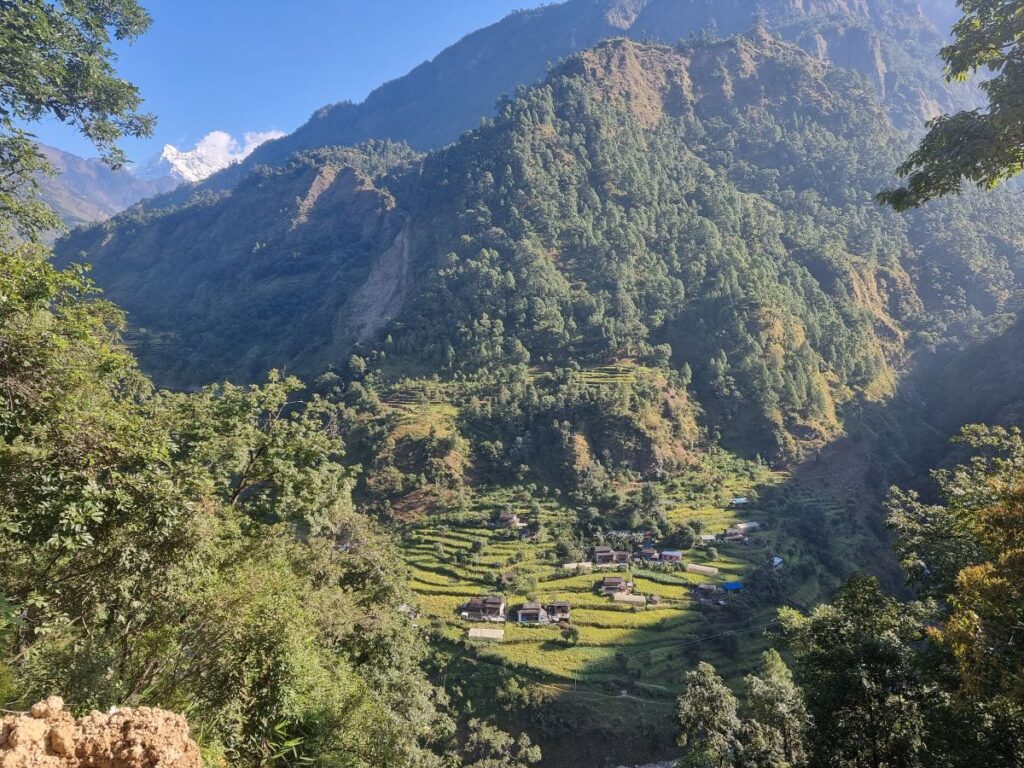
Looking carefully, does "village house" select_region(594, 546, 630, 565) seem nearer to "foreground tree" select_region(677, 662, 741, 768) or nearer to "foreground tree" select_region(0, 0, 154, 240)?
"foreground tree" select_region(677, 662, 741, 768)

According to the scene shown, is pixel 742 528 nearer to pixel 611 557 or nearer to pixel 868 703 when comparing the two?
pixel 611 557

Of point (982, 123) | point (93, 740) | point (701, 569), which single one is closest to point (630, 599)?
point (701, 569)

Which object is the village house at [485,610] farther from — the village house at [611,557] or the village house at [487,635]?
the village house at [611,557]

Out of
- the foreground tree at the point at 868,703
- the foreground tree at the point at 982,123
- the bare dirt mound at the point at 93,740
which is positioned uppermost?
the foreground tree at the point at 982,123

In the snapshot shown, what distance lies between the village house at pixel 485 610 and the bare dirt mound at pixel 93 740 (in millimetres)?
43939

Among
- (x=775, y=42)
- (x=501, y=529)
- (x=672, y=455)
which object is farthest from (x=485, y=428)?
(x=775, y=42)

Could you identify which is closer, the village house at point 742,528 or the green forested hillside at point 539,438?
the green forested hillside at point 539,438

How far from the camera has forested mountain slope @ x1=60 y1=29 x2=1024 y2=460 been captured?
88625 mm

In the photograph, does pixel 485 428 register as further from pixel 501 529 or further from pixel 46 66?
pixel 46 66

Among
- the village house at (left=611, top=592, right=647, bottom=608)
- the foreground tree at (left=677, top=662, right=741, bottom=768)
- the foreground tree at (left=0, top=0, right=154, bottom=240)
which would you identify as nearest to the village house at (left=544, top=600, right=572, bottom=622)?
the village house at (left=611, top=592, right=647, bottom=608)

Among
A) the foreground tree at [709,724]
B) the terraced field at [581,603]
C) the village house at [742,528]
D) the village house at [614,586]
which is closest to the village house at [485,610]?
the terraced field at [581,603]

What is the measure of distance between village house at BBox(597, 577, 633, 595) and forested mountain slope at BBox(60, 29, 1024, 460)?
39230 millimetres

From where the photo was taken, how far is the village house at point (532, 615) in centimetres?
4569

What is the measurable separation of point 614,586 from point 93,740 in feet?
164
